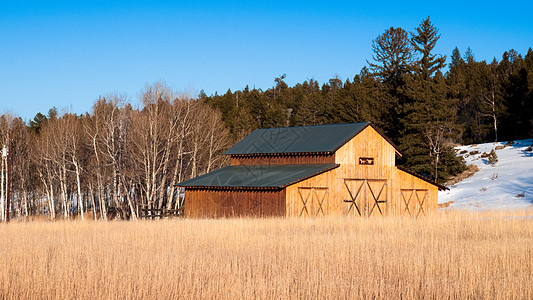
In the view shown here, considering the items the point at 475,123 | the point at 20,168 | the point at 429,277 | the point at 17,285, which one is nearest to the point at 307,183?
the point at 429,277

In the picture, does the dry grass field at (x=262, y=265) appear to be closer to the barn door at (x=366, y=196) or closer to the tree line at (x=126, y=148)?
the barn door at (x=366, y=196)

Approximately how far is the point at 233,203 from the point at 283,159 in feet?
21.5

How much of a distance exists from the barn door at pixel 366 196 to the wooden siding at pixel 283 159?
2193mm

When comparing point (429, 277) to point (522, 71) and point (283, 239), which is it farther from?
point (522, 71)

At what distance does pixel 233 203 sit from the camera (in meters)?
37.4

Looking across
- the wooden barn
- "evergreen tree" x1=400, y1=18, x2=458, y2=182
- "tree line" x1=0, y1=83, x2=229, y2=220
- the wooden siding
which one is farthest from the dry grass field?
"evergreen tree" x1=400, y1=18, x2=458, y2=182

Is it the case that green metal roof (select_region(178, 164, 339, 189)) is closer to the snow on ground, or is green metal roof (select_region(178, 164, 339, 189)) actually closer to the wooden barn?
the wooden barn

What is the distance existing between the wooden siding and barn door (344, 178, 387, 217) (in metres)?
2.19

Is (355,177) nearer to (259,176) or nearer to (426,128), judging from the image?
(259,176)

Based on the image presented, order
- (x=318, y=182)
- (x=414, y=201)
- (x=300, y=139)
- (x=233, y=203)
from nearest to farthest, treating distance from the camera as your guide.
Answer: (x=318, y=182) < (x=233, y=203) < (x=414, y=201) < (x=300, y=139)

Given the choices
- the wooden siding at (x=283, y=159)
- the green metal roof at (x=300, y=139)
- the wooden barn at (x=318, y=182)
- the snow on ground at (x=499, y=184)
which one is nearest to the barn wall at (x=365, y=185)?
the wooden barn at (x=318, y=182)

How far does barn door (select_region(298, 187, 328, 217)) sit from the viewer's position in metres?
36.0

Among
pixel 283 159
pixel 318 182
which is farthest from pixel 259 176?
pixel 318 182

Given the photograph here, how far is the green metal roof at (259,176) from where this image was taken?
3591 centimetres
